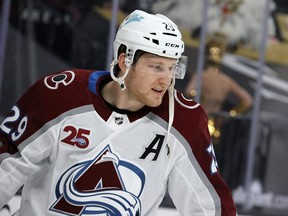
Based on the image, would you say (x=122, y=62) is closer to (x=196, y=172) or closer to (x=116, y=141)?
(x=116, y=141)

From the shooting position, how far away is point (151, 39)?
3379 millimetres

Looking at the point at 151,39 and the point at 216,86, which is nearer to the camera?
the point at 151,39

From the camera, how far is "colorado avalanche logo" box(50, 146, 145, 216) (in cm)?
345

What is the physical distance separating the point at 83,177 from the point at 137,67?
0.38 metres

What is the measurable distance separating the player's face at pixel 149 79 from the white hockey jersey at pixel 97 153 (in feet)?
0.35

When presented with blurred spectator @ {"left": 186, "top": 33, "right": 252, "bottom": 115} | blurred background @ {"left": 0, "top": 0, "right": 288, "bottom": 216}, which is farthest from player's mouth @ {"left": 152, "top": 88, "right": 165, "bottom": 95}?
blurred spectator @ {"left": 186, "top": 33, "right": 252, "bottom": 115}

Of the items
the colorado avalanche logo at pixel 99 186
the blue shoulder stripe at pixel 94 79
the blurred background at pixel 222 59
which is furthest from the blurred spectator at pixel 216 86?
the colorado avalanche logo at pixel 99 186

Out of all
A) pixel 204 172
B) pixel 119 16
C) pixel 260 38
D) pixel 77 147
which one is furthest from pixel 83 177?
pixel 260 38

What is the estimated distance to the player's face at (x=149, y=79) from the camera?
132 inches

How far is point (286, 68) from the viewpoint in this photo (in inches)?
260

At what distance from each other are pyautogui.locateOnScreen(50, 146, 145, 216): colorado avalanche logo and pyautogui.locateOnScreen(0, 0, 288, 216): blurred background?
2.74 m

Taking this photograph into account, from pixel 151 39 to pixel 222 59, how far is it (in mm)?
3156

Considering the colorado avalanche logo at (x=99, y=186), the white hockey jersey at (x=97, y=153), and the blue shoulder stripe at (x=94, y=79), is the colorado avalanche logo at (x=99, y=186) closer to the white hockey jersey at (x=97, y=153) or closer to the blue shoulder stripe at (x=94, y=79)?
the white hockey jersey at (x=97, y=153)

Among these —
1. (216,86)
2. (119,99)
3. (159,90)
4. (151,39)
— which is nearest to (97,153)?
(119,99)
